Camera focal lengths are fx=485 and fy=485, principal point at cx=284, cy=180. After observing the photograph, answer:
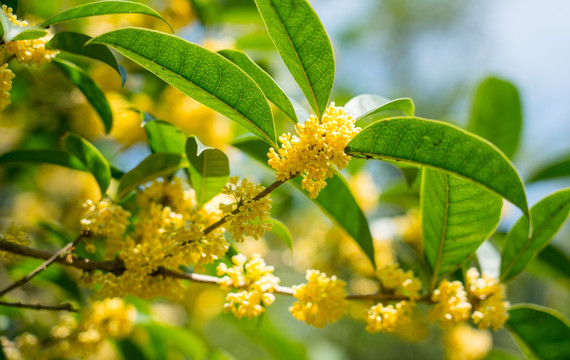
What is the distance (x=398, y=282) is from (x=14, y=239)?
3.73 feet

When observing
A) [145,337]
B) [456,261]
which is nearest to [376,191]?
[456,261]

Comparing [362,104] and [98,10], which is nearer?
[98,10]

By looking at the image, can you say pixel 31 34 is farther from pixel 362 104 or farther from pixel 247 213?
pixel 362 104

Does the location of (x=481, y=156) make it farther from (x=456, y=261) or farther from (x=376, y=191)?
(x=376, y=191)

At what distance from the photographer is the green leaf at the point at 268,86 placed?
125 centimetres

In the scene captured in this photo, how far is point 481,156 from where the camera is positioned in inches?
40.0

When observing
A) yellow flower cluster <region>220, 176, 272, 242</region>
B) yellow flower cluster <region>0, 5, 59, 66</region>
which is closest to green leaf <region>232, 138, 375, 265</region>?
yellow flower cluster <region>220, 176, 272, 242</region>

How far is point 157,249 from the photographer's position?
Answer: 1325 millimetres

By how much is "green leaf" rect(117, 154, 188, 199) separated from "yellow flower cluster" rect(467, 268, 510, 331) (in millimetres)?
997

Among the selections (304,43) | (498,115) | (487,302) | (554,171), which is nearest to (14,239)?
(304,43)

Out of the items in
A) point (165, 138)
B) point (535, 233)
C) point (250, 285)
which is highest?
point (165, 138)

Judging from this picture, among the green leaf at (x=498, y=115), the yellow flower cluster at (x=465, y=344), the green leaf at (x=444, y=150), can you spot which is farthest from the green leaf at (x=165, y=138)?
the yellow flower cluster at (x=465, y=344)

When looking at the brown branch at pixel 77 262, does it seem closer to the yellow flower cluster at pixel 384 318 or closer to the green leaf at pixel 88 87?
the green leaf at pixel 88 87

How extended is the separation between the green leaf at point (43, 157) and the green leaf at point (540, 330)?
1581 millimetres
